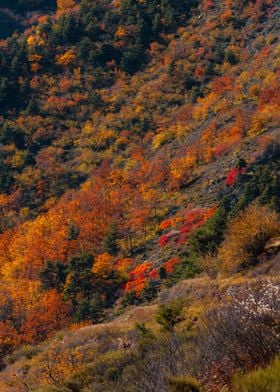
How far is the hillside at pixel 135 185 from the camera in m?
27.2

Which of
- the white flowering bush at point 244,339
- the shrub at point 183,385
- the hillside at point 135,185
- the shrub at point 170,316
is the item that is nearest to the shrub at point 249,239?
the hillside at point 135,185

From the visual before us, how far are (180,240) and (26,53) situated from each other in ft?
268

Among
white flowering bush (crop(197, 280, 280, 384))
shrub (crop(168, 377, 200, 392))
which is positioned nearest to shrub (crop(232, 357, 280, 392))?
shrub (crop(168, 377, 200, 392))

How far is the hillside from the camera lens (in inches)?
1072

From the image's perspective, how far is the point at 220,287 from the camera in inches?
1219

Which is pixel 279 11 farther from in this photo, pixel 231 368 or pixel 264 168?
pixel 231 368

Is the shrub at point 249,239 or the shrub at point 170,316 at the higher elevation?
the shrub at point 170,316

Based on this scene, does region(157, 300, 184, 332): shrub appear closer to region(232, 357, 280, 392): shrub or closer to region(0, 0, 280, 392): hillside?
region(0, 0, 280, 392): hillside

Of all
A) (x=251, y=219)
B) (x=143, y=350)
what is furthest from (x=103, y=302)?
(x=143, y=350)

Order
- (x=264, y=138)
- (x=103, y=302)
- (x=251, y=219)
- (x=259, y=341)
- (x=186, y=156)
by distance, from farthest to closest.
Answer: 1. (x=186, y=156)
2. (x=264, y=138)
3. (x=103, y=302)
4. (x=251, y=219)
5. (x=259, y=341)

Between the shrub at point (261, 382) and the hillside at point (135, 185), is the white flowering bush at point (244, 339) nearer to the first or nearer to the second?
the hillside at point (135, 185)

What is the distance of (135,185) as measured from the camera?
92000 millimetres

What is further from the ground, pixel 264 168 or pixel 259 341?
pixel 259 341

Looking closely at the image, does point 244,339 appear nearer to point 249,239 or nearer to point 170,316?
point 170,316
